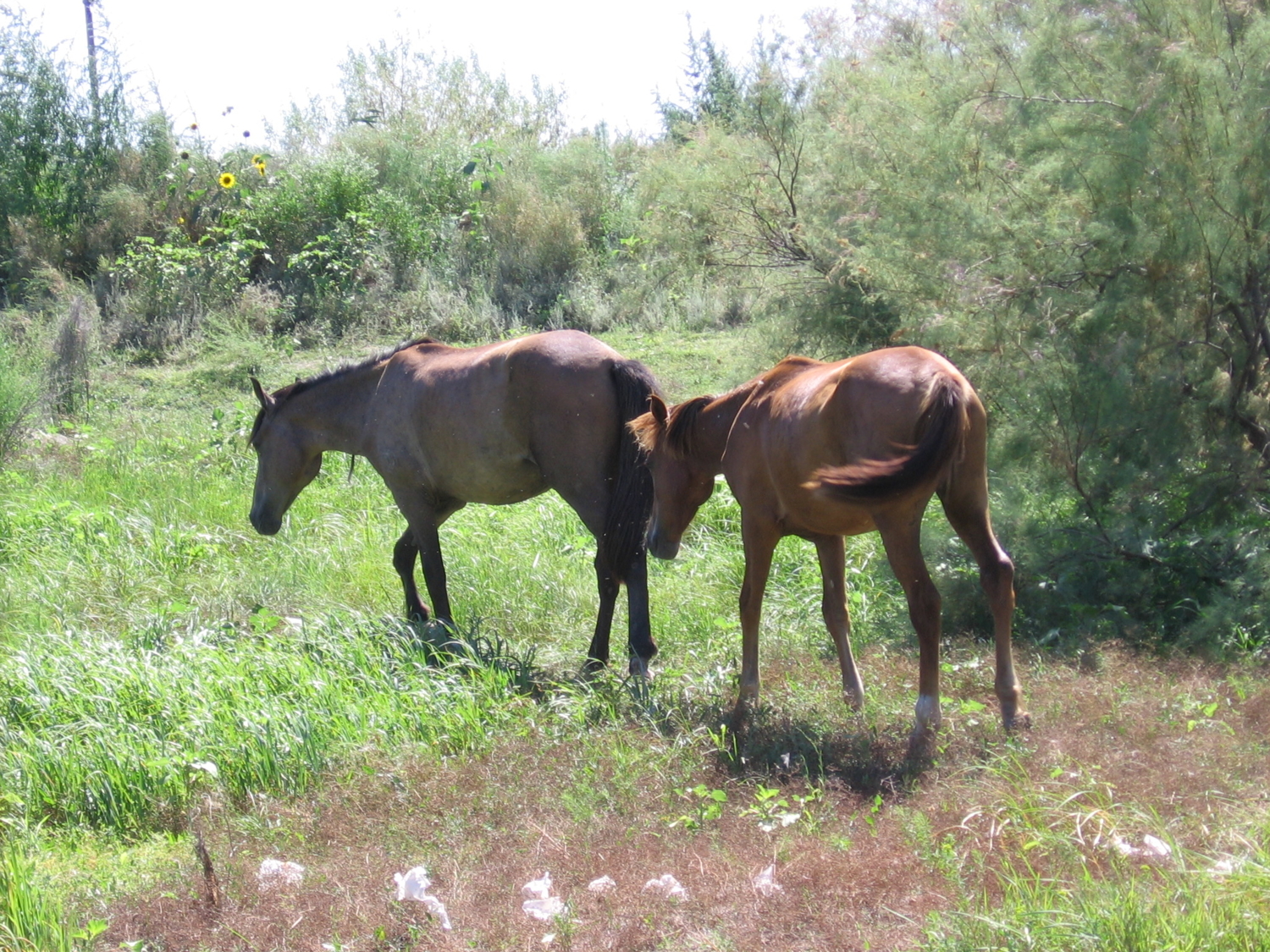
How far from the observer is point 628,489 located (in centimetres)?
605

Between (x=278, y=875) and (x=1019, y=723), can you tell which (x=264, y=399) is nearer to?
(x=278, y=875)

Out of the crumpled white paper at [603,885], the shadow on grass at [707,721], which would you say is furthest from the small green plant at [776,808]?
the crumpled white paper at [603,885]

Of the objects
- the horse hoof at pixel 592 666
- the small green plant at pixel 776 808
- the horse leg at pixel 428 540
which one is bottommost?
the horse hoof at pixel 592 666

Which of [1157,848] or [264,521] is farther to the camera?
[264,521]

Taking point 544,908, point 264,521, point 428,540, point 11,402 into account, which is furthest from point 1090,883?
point 11,402

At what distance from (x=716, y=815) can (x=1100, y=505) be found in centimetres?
300

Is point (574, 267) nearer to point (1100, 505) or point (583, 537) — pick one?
point (583, 537)

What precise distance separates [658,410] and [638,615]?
115 centimetres

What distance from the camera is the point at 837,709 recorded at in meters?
5.00

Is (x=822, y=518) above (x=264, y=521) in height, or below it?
above

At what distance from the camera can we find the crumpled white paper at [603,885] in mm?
3578

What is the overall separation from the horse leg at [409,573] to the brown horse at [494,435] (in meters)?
0.01

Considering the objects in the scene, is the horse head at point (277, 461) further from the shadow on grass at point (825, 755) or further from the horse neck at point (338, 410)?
the shadow on grass at point (825, 755)

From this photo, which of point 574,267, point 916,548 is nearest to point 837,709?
point 916,548
